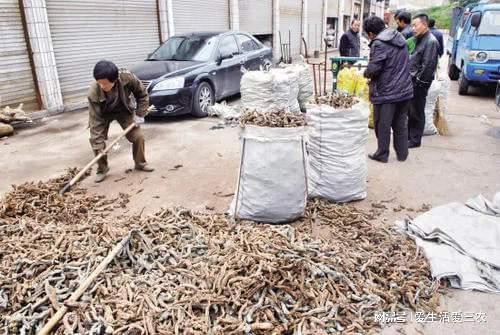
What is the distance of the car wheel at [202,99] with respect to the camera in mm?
7773

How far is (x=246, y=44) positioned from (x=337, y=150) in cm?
620

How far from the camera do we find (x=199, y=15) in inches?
506

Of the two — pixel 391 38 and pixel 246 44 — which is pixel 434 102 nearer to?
pixel 391 38

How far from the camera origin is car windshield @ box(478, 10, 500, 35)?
31.3ft

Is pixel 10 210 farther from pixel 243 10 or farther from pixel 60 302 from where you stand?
pixel 243 10

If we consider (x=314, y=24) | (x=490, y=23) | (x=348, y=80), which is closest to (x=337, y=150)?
(x=348, y=80)

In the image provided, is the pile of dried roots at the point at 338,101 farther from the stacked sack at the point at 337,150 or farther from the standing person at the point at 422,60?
the standing person at the point at 422,60

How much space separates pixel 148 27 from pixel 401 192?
8867 millimetres

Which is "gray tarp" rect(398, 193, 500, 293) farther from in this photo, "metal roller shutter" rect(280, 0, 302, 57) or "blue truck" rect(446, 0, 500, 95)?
"metal roller shutter" rect(280, 0, 302, 57)

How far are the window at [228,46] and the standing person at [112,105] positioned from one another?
3.95 metres

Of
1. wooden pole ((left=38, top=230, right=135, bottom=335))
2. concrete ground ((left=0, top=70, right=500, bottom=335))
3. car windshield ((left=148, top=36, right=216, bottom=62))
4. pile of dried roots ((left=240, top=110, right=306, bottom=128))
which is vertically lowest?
concrete ground ((left=0, top=70, right=500, bottom=335))

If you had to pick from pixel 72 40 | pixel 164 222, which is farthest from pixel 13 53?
pixel 164 222

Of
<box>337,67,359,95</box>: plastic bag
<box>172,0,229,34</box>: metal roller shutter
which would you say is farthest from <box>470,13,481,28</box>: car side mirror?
<box>172,0,229,34</box>: metal roller shutter

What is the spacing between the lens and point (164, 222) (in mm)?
3398
